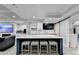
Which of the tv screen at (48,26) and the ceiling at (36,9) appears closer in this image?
the ceiling at (36,9)

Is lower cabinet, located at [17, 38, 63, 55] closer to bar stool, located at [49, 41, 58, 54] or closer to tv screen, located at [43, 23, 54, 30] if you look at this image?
bar stool, located at [49, 41, 58, 54]

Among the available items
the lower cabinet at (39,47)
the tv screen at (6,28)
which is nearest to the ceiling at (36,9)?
the lower cabinet at (39,47)

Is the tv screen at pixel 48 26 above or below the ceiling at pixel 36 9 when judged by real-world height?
below

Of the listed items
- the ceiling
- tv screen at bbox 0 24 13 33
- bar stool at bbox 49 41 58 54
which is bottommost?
bar stool at bbox 49 41 58 54

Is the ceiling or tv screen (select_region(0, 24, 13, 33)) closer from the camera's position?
the ceiling

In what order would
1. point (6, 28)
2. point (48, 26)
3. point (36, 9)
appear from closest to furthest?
point (36, 9)
point (6, 28)
point (48, 26)

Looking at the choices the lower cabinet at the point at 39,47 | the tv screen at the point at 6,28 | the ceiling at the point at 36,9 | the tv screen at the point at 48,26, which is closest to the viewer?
the ceiling at the point at 36,9

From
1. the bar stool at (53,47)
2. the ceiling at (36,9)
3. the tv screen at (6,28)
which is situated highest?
the ceiling at (36,9)

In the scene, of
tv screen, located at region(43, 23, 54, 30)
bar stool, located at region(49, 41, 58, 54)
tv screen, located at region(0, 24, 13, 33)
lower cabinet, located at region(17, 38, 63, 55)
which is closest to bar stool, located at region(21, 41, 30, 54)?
lower cabinet, located at region(17, 38, 63, 55)

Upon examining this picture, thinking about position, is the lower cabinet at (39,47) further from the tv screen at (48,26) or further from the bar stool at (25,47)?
the tv screen at (48,26)

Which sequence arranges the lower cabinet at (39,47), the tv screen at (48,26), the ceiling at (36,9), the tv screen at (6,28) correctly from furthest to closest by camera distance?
the tv screen at (48,26), the tv screen at (6,28), the lower cabinet at (39,47), the ceiling at (36,9)

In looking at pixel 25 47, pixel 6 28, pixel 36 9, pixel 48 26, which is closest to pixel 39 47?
pixel 25 47

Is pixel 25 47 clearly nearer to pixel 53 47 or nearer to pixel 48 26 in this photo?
pixel 53 47
